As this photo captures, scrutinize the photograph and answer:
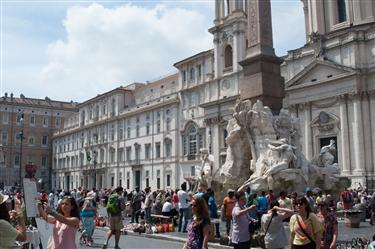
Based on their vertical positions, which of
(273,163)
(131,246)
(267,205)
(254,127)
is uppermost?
(254,127)

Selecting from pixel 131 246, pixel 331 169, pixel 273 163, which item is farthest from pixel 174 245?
pixel 331 169

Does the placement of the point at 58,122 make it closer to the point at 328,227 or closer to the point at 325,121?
the point at 325,121

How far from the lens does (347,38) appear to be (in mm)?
32750

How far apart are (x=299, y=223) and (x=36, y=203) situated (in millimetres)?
3157

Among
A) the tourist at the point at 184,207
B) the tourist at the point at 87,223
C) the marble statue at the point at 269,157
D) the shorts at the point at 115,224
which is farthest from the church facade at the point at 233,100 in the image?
the shorts at the point at 115,224

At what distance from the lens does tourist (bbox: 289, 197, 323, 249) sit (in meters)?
5.17

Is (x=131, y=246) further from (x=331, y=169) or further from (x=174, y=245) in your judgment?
(x=331, y=169)

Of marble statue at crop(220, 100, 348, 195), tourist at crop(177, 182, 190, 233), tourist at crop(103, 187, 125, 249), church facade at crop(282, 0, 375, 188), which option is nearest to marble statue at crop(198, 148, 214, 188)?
marble statue at crop(220, 100, 348, 195)

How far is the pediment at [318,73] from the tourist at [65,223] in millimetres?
29212

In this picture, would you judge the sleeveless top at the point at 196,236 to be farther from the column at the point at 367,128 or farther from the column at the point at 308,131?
the column at the point at 308,131

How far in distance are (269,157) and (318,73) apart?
69.8ft

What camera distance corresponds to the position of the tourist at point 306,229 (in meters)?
5.17

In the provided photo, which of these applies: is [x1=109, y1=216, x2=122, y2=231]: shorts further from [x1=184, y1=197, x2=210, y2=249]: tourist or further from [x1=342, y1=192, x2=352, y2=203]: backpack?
[x1=342, y1=192, x2=352, y2=203]: backpack

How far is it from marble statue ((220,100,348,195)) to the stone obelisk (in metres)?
0.60
